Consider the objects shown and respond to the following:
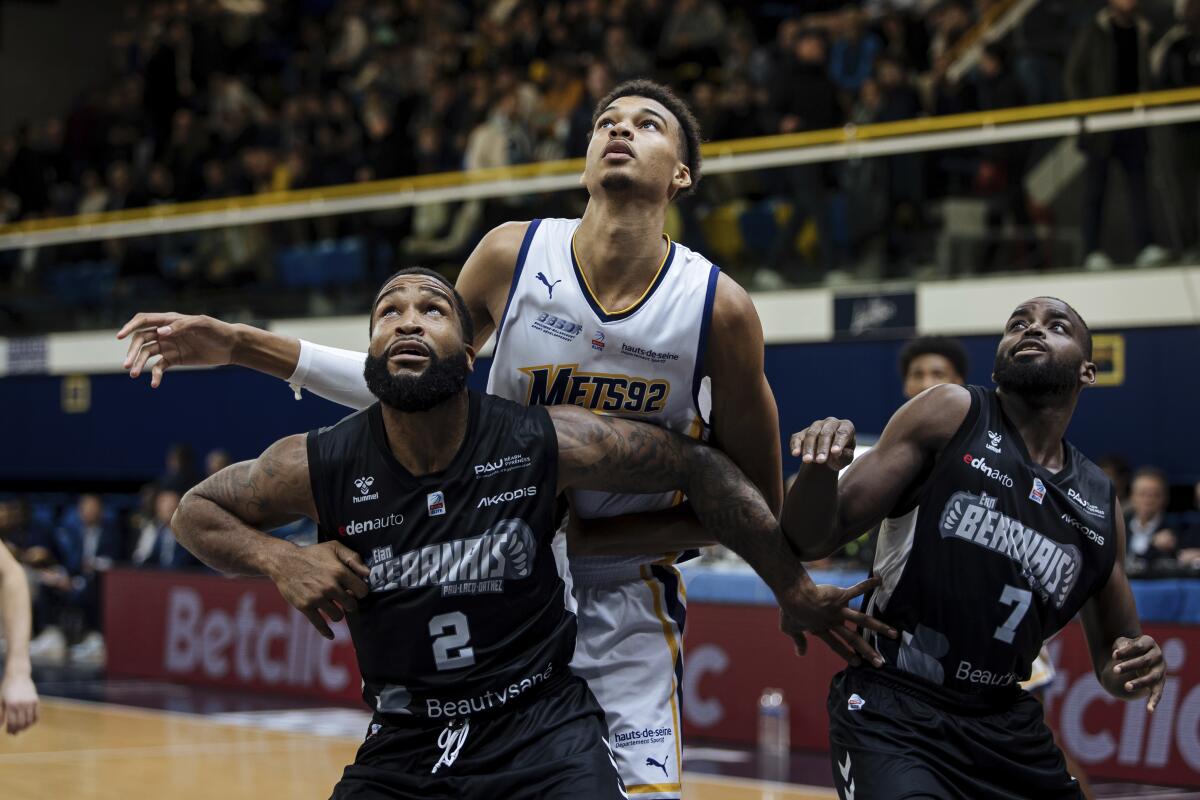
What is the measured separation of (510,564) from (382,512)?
371 mm

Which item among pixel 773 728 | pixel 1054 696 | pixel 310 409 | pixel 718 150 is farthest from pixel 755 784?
pixel 310 409

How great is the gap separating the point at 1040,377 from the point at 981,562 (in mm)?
561

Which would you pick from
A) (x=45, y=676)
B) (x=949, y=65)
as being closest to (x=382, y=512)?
(x=949, y=65)

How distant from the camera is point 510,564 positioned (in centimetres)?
461

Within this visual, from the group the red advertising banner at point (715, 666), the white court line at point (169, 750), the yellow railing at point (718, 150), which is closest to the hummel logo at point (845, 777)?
the red advertising banner at point (715, 666)

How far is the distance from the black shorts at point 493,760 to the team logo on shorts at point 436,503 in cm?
57

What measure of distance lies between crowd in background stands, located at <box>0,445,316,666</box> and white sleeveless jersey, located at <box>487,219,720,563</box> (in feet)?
31.6

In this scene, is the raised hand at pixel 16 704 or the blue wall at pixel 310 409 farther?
the blue wall at pixel 310 409

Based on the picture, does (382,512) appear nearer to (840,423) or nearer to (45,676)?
(840,423)

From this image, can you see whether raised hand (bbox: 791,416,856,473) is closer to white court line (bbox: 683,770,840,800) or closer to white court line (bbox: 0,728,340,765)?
white court line (bbox: 683,770,840,800)

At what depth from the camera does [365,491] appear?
4.63 m

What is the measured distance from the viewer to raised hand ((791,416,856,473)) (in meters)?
4.41

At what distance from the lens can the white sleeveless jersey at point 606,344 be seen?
4.94 m

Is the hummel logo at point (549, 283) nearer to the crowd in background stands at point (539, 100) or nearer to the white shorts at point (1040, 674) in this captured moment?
the white shorts at point (1040, 674)
